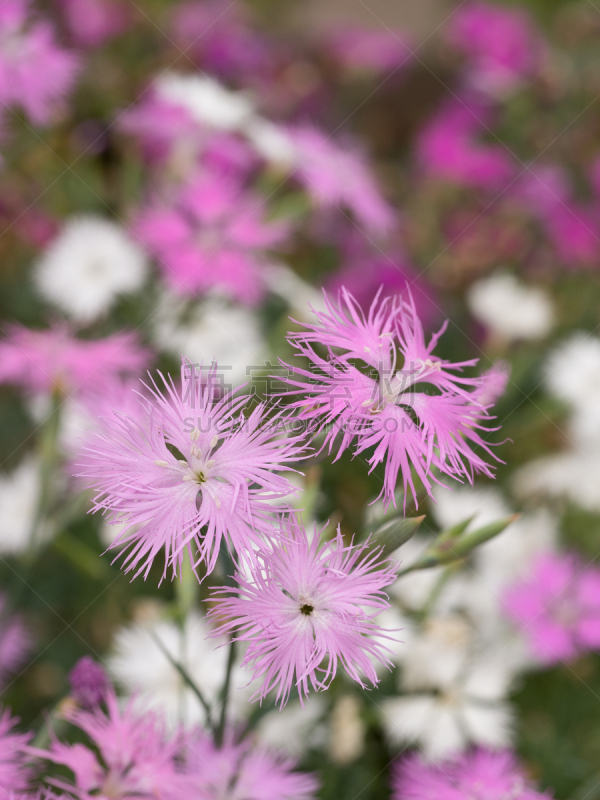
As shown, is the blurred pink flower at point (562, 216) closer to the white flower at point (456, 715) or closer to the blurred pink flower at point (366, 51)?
the blurred pink flower at point (366, 51)

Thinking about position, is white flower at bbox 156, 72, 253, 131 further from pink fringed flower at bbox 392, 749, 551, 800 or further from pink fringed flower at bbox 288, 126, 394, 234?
pink fringed flower at bbox 392, 749, 551, 800

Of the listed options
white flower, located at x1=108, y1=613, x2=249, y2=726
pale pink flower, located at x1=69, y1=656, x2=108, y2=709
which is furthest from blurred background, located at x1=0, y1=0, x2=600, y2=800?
pale pink flower, located at x1=69, y1=656, x2=108, y2=709

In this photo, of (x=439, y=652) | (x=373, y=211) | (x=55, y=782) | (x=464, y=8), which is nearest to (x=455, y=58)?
(x=464, y=8)

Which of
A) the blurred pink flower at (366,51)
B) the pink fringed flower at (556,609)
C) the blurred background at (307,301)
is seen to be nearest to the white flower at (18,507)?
the blurred background at (307,301)

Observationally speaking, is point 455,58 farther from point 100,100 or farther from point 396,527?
point 396,527

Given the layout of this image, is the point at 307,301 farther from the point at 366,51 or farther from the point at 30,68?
the point at 366,51

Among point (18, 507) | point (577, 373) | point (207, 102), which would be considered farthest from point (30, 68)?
point (577, 373)
